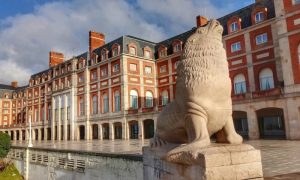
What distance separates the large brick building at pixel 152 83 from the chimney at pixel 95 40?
0.52 feet

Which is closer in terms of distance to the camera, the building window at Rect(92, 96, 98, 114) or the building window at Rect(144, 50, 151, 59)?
the building window at Rect(144, 50, 151, 59)

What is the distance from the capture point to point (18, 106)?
63938 millimetres

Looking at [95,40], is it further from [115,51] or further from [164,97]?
[164,97]

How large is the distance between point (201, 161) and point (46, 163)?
1849cm

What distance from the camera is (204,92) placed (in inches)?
151

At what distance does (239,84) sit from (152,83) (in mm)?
13121

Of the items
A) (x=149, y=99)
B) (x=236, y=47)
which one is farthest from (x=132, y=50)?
(x=236, y=47)

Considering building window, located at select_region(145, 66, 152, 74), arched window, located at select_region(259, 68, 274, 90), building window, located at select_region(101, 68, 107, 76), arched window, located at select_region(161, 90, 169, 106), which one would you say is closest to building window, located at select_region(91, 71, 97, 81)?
building window, located at select_region(101, 68, 107, 76)

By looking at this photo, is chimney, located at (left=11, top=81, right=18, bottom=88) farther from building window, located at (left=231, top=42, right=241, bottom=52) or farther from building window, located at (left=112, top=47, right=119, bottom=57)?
building window, located at (left=231, top=42, right=241, bottom=52)

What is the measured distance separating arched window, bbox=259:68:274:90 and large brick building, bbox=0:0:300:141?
0.09 m

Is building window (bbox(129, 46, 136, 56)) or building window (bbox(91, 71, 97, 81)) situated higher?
building window (bbox(129, 46, 136, 56))

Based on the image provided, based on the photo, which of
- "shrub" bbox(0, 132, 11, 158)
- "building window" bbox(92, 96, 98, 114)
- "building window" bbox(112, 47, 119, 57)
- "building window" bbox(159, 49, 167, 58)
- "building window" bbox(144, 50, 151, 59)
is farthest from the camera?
"building window" bbox(92, 96, 98, 114)

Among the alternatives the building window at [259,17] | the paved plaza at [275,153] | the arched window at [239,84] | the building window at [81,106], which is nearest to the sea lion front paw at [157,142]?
the paved plaza at [275,153]

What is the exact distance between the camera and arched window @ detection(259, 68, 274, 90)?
78.1 feet
